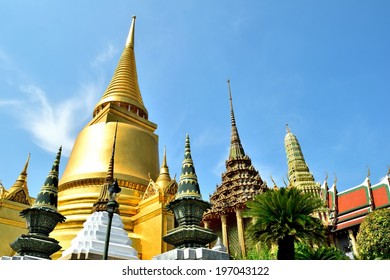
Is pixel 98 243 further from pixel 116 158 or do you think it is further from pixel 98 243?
pixel 116 158

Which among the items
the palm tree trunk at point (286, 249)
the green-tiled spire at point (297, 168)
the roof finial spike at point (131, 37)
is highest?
the roof finial spike at point (131, 37)

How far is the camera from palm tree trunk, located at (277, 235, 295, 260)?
11.3 m

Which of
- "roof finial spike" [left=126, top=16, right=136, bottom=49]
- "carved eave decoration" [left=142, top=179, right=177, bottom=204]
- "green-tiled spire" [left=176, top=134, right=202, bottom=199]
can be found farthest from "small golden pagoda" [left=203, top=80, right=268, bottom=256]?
"green-tiled spire" [left=176, top=134, right=202, bottom=199]

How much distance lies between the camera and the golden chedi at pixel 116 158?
19.4 m

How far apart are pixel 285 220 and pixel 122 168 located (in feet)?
42.8

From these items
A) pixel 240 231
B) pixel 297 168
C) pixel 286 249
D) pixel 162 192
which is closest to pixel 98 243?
pixel 286 249

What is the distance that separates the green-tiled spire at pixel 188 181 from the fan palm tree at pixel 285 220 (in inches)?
201

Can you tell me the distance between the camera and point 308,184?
3225cm

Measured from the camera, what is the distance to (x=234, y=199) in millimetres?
26922

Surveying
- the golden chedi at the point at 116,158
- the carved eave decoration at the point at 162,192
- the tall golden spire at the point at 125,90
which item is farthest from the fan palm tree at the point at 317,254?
the tall golden spire at the point at 125,90

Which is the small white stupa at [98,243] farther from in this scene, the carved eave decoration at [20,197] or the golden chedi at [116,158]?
the carved eave decoration at [20,197]

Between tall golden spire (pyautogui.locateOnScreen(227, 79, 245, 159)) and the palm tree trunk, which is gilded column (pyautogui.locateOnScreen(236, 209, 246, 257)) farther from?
the palm tree trunk

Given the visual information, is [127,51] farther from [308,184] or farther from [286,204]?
[286,204]
